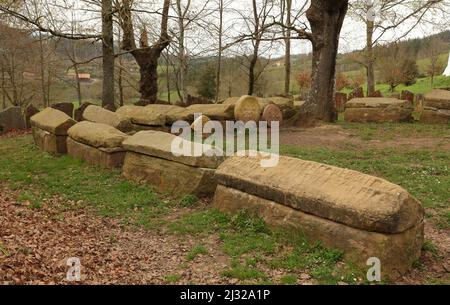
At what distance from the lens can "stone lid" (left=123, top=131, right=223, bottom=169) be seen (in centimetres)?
725

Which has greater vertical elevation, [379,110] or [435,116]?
[379,110]

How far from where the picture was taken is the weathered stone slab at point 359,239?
4.57 metres

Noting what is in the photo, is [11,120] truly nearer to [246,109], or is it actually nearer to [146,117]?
→ [146,117]

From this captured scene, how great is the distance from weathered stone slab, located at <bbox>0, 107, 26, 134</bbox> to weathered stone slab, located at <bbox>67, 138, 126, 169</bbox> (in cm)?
687

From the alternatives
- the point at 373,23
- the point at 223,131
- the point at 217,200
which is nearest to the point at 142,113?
Answer: the point at 223,131

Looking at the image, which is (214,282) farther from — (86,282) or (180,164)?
(180,164)

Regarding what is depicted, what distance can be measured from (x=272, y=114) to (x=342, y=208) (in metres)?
10.0

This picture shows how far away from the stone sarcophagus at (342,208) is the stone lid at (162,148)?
3.94ft

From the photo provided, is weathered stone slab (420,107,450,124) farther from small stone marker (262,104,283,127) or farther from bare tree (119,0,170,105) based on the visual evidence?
bare tree (119,0,170,105)

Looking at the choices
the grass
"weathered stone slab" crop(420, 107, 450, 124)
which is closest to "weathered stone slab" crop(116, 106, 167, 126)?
the grass

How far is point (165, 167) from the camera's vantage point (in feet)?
25.8

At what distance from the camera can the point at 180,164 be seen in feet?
24.8

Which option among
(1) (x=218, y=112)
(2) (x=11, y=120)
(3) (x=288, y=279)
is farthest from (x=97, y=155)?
(2) (x=11, y=120)

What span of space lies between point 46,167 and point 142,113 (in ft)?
12.9
